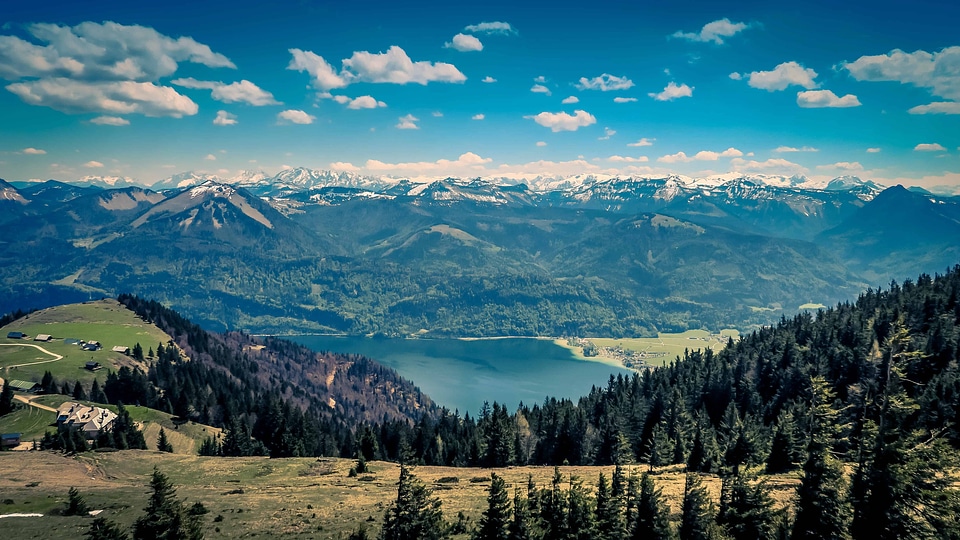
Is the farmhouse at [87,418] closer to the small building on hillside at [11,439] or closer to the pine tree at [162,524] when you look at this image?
the small building on hillside at [11,439]

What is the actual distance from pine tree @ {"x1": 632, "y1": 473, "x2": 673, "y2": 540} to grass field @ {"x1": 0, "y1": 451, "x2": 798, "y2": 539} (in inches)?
367

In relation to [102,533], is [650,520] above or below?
below

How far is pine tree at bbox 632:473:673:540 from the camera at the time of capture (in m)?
40.8

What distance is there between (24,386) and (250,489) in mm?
94643

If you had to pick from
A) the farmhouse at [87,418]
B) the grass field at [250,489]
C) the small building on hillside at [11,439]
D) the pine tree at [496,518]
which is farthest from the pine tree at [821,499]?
the farmhouse at [87,418]

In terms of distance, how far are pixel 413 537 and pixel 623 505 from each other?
1560 cm

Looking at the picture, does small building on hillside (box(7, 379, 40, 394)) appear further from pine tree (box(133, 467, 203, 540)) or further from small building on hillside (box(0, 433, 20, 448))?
pine tree (box(133, 467, 203, 540))

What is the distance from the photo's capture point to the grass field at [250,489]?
45375 millimetres

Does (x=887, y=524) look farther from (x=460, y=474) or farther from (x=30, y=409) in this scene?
(x=30, y=409)

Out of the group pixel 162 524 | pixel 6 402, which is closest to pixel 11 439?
pixel 6 402

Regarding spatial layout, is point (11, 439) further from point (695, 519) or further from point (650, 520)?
point (695, 519)

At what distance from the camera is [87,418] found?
329 feet

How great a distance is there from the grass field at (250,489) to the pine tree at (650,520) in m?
9.32

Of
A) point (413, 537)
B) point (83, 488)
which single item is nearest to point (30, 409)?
point (83, 488)
